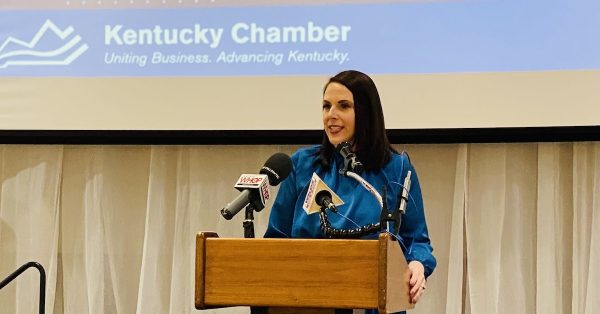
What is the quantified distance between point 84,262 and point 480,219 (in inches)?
68.1

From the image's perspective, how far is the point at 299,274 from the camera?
1.69 m

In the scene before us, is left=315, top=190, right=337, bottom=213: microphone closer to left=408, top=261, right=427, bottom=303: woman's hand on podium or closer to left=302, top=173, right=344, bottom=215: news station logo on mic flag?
left=302, top=173, right=344, bottom=215: news station logo on mic flag

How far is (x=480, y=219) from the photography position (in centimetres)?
324

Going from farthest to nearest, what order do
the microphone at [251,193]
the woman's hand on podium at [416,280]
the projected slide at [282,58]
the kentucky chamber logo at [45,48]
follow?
the kentucky chamber logo at [45,48], the projected slide at [282,58], the woman's hand on podium at [416,280], the microphone at [251,193]

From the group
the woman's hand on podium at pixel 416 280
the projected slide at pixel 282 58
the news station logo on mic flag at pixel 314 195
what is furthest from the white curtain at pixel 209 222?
the news station logo on mic flag at pixel 314 195

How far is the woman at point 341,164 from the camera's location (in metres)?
2.17

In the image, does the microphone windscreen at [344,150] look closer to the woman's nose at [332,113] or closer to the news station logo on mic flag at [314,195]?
the news station logo on mic flag at [314,195]

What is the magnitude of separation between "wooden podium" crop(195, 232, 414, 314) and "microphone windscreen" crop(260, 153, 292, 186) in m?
0.24

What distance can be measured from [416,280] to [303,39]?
1.50 metres

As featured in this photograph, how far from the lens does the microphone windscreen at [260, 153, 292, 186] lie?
194cm

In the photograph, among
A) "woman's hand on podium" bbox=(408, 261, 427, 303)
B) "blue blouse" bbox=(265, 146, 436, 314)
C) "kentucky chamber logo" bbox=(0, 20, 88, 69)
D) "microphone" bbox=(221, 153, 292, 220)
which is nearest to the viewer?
"microphone" bbox=(221, 153, 292, 220)

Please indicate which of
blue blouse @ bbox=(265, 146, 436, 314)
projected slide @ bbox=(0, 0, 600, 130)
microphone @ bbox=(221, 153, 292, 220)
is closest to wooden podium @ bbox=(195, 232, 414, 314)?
microphone @ bbox=(221, 153, 292, 220)

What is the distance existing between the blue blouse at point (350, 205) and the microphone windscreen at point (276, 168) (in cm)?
20

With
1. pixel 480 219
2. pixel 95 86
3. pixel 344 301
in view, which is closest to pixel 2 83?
pixel 95 86
